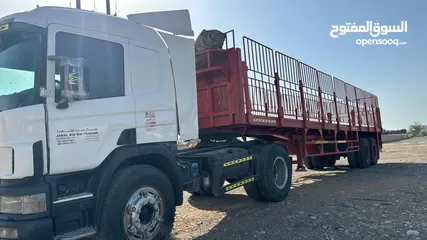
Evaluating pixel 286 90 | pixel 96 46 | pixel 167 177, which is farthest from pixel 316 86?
pixel 96 46

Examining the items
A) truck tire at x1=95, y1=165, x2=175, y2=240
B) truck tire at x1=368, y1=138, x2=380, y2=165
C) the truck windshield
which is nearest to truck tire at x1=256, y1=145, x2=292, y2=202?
truck tire at x1=95, y1=165, x2=175, y2=240

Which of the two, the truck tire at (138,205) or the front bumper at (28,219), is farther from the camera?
the truck tire at (138,205)

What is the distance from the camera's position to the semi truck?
3.08 meters

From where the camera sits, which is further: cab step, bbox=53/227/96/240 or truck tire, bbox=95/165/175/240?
truck tire, bbox=95/165/175/240

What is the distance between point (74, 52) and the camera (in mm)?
3525

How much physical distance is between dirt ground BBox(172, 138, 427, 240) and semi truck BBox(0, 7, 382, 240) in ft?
2.06

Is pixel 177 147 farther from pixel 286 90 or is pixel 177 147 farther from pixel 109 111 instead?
pixel 286 90

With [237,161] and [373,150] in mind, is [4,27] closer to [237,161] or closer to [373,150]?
[237,161]

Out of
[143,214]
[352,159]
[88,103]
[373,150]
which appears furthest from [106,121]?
[373,150]

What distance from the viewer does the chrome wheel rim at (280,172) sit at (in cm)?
698

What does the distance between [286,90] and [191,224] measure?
3873 millimetres

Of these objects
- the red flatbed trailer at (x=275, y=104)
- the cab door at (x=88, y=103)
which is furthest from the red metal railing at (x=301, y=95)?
the cab door at (x=88, y=103)

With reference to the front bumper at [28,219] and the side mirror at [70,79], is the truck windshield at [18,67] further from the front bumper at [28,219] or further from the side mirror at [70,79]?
the front bumper at [28,219]

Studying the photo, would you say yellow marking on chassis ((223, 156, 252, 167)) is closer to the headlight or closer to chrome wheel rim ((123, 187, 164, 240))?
chrome wheel rim ((123, 187, 164, 240))
